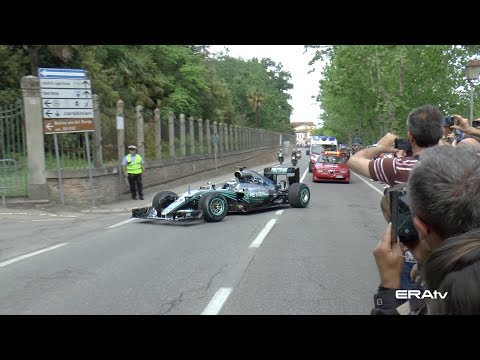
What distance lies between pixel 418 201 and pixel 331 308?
12.0 feet

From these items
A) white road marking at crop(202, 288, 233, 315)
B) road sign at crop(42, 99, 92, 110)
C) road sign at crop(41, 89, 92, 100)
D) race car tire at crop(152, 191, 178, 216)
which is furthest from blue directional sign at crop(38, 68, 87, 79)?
white road marking at crop(202, 288, 233, 315)

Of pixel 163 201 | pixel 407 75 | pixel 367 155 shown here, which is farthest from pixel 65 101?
pixel 407 75

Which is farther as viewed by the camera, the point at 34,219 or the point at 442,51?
the point at 442,51

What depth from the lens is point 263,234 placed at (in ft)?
32.2

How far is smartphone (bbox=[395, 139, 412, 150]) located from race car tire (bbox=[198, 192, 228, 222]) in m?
7.96

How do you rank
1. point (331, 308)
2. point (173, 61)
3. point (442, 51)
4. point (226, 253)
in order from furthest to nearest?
point (173, 61) < point (442, 51) < point (226, 253) < point (331, 308)

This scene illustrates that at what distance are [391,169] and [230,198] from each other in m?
9.28

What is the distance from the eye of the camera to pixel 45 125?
14594 mm

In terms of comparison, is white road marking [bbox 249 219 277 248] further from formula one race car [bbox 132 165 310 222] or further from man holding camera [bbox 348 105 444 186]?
man holding camera [bbox 348 105 444 186]

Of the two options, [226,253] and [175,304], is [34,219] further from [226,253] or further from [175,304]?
[175,304]

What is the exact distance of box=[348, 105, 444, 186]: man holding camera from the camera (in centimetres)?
289

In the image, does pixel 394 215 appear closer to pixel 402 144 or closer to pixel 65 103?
pixel 402 144
